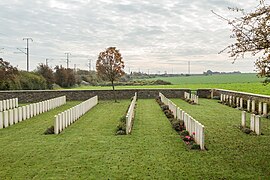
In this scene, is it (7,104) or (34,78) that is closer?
(7,104)

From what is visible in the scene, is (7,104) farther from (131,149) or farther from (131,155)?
(131,155)

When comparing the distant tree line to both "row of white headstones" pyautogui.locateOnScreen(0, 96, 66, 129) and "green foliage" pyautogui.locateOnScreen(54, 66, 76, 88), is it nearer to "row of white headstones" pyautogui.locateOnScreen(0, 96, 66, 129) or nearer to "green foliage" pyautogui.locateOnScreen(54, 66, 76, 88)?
"green foliage" pyautogui.locateOnScreen(54, 66, 76, 88)

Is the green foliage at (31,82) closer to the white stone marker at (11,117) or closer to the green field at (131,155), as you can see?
the white stone marker at (11,117)

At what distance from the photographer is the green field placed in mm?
7335

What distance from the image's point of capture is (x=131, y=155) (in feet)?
29.5

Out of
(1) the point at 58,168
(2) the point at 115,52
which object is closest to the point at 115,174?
(1) the point at 58,168

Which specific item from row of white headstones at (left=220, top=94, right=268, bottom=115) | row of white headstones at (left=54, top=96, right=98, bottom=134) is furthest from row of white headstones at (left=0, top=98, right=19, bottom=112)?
row of white headstones at (left=220, top=94, right=268, bottom=115)

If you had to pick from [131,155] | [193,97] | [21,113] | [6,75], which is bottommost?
[131,155]

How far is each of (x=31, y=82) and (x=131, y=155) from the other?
36.1 metres

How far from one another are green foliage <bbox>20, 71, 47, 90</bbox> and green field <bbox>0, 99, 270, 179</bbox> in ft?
92.2

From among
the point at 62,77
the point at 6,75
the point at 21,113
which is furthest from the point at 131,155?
the point at 62,77

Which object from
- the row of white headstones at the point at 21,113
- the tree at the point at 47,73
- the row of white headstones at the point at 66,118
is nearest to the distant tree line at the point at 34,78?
the tree at the point at 47,73

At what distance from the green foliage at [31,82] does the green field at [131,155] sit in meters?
28.1

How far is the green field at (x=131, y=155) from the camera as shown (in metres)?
7.34
